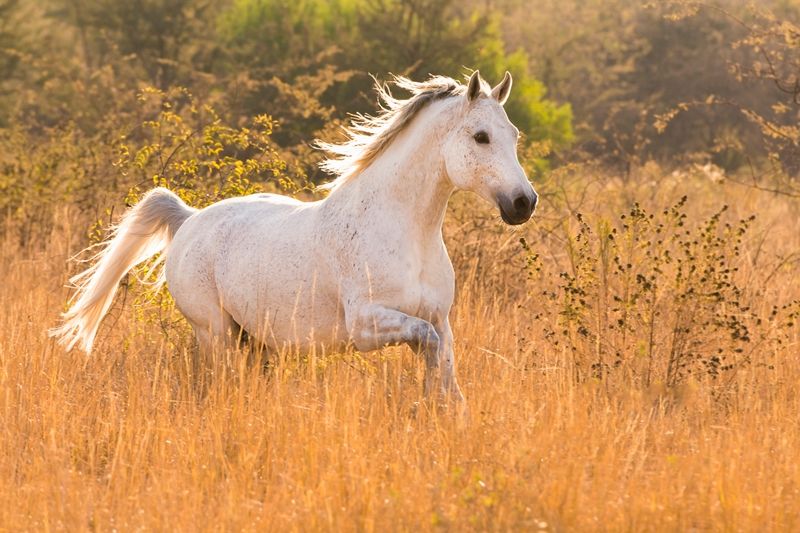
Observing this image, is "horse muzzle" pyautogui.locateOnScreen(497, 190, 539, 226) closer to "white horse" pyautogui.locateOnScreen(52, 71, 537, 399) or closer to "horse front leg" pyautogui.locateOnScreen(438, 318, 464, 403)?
"white horse" pyautogui.locateOnScreen(52, 71, 537, 399)

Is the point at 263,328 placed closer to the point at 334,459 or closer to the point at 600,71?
the point at 334,459

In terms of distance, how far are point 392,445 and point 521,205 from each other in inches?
48.7

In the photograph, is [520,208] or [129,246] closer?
[520,208]

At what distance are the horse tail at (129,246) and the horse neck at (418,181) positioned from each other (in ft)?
6.10

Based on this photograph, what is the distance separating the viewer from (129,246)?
7223 mm

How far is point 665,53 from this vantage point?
113ft

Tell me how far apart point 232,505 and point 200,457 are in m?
0.84

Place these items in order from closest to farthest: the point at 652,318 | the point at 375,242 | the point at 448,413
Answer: the point at 448,413
the point at 375,242
the point at 652,318

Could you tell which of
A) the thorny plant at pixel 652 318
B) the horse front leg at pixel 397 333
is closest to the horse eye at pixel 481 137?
the thorny plant at pixel 652 318

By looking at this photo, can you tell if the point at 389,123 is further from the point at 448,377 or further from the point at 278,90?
the point at 278,90

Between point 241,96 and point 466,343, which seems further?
point 241,96

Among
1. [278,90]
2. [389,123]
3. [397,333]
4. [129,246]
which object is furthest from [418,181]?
[278,90]

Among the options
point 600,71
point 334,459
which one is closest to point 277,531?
point 334,459

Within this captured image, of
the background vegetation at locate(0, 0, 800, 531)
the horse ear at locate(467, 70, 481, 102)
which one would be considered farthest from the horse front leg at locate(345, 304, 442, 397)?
the horse ear at locate(467, 70, 481, 102)
